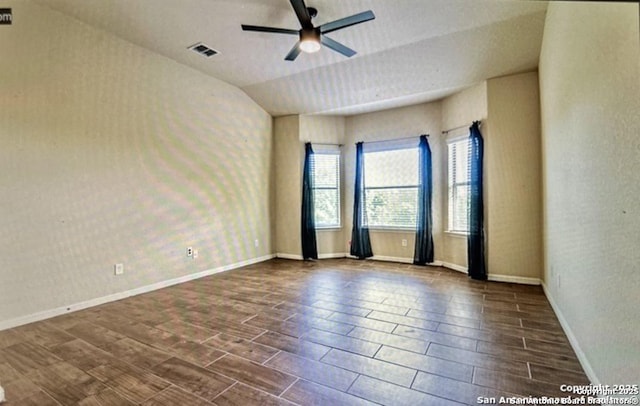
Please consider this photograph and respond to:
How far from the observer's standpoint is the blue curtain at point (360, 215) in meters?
5.82

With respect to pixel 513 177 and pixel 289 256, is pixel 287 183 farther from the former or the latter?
pixel 513 177

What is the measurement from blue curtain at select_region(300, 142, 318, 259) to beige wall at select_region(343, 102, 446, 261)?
715 millimetres

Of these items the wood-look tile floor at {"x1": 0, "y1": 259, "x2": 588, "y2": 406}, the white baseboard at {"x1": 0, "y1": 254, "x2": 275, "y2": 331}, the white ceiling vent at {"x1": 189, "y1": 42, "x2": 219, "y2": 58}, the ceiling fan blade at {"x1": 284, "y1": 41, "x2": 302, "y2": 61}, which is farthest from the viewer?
the white ceiling vent at {"x1": 189, "y1": 42, "x2": 219, "y2": 58}

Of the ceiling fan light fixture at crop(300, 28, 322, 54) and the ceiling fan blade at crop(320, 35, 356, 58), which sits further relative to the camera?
the ceiling fan blade at crop(320, 35, 356, 58)

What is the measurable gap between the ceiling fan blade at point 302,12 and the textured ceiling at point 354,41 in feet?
1.12

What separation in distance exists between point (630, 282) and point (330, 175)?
16.3 ft

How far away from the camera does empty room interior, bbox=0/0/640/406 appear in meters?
1.81

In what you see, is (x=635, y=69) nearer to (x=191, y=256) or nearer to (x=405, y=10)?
(x=405, y=10)

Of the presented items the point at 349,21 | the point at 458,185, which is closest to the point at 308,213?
the point at 458,185

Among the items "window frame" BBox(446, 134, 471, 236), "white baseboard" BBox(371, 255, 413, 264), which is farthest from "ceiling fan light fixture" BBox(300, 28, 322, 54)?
"white baseboard" BBox(371, 255, 413, 264)

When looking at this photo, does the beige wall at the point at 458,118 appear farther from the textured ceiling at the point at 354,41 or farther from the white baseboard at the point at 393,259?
the white baseboard at the point at 393,259

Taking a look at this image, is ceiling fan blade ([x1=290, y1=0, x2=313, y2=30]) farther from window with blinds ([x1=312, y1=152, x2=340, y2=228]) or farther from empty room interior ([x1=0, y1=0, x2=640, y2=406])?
window with blinds ([x1=312, y1=152, x2=340, y2=228])

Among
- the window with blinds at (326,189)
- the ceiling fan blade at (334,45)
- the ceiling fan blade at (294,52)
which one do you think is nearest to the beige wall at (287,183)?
the window with blinds at (326,189)

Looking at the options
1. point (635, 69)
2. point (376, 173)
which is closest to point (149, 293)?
point (376, 173)
